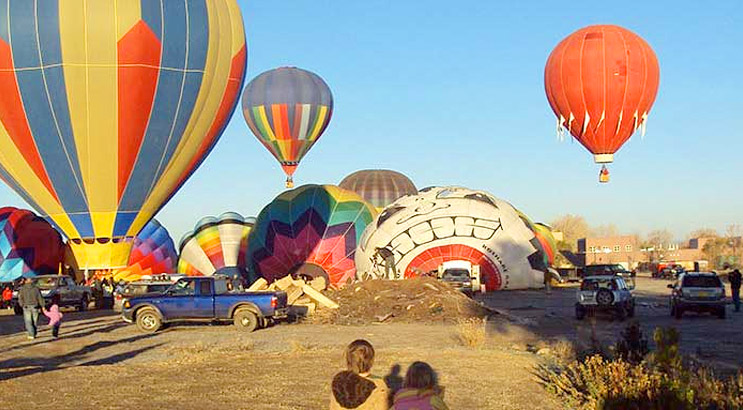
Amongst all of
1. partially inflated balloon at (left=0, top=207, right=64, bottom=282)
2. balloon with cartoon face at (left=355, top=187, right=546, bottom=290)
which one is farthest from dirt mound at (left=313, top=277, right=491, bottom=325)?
partially inflated balloon at (left=0, top=207, right=64, bottom=282)

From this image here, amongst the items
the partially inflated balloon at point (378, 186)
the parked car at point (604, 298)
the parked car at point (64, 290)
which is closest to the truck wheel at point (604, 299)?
the parked car at point (604, 298)

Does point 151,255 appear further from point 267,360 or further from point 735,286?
point 267,360

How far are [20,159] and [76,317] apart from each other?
6823 mm

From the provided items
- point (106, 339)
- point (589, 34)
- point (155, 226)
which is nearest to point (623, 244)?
point (155, 226)

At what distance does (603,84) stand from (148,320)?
2665 centimetres

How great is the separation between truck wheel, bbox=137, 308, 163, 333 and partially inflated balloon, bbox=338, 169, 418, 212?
45593 millimetres

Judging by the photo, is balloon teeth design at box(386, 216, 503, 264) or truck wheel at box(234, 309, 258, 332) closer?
truck wheel at box(234, 309, 258, 332)

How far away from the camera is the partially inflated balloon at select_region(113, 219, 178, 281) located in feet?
202

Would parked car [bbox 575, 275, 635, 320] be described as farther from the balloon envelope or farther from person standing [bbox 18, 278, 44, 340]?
the balloon envelope

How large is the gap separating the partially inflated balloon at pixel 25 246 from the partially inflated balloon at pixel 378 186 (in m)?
25.2

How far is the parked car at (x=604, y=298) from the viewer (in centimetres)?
2844

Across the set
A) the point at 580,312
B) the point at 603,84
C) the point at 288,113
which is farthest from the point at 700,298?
the point at 288,113

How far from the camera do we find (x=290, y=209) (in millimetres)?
49219

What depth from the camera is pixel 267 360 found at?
18.5 m
